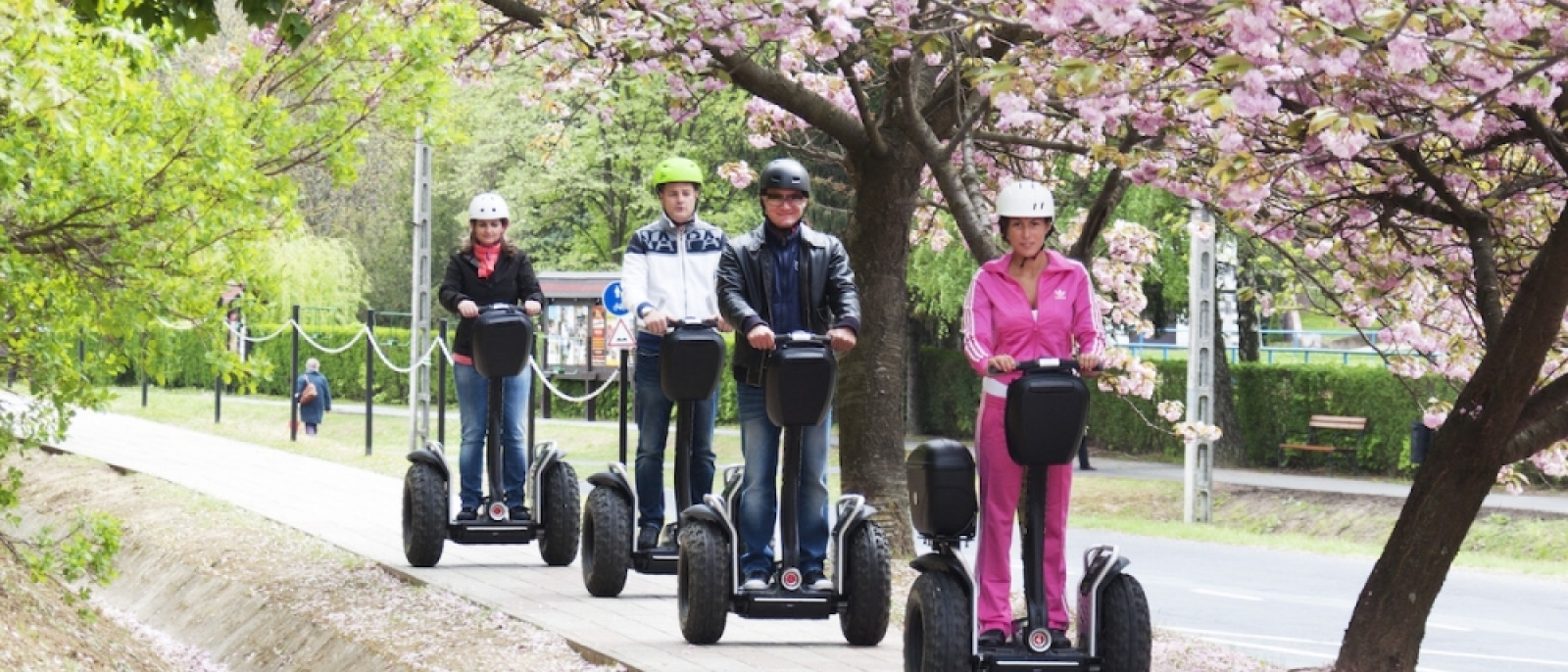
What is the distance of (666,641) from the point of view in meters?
8.62

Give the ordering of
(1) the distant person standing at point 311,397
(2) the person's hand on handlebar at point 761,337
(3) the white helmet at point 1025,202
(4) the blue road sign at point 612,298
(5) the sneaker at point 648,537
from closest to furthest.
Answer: (3) the white helmet at point 1025,202
(2) the person's hand on handlebar at point 761,337
(5) the sneaker at point 648,537
(4) the blue road sign at point 612,298
(1) the distant person standing at point 311,397

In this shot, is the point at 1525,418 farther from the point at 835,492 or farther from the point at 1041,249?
the point at 835,492

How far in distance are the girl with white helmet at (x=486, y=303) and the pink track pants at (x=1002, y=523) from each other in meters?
4.25

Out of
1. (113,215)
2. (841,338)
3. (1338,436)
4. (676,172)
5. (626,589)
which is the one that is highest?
(676,172)

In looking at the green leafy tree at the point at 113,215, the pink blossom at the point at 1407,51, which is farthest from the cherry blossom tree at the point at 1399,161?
the green leafy tree at the point at 113,215

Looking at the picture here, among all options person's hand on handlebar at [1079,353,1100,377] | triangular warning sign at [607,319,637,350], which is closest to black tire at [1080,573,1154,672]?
person's hand on handlebar at [1079,353,1100,377]

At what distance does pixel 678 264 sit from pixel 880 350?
303cm

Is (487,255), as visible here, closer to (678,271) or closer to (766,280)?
(678,271)

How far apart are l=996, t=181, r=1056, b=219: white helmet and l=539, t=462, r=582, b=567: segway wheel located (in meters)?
4.45

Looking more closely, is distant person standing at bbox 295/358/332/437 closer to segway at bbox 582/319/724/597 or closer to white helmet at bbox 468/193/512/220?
white helmet at bbox 468/193/512/220

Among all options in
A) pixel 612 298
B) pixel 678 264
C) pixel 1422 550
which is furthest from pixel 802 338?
pixel 612 298

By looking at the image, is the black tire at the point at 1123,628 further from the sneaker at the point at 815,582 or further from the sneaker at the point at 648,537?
the sneaker at the point at 648,537

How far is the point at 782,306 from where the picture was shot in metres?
8.35

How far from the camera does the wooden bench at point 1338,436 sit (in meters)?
29.7
